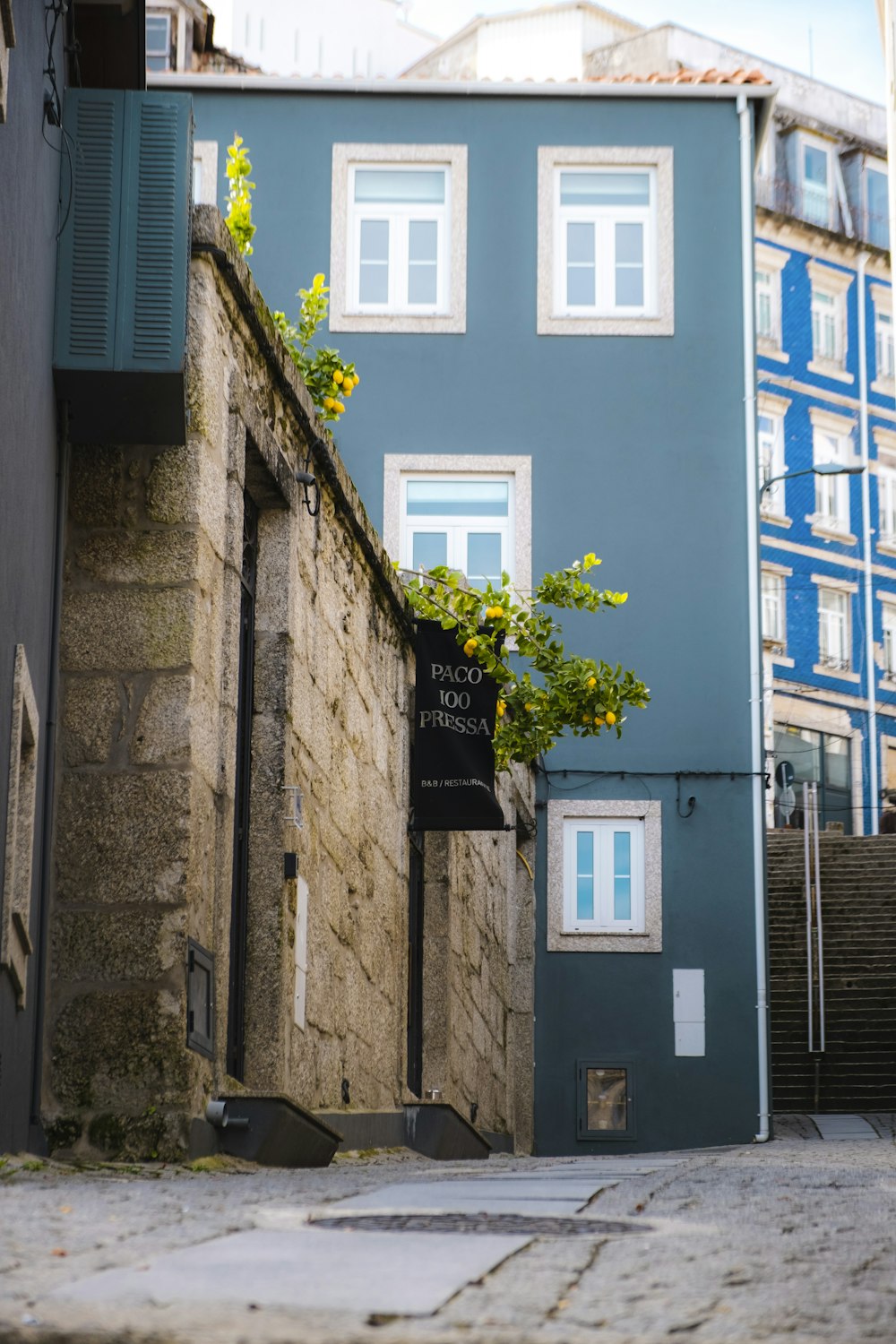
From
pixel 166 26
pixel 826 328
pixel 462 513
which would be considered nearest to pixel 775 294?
pixel 826 328

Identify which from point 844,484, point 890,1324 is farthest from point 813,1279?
point 844,484

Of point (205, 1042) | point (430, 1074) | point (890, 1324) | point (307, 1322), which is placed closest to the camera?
point (307, 1322)

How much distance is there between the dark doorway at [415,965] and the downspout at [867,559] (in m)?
28.7

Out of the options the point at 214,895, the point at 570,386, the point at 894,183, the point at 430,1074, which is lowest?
the point at 430,1074

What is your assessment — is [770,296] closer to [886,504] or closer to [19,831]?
[886,504]

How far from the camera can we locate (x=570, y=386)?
19438mm

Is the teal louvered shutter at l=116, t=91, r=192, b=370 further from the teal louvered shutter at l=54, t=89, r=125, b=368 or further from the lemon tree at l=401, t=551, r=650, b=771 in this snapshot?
the lemon tree at l=401, t=551, r=650, b=771

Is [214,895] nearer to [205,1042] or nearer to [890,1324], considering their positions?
[205,1042]

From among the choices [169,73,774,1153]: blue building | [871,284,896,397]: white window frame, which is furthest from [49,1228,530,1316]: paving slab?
[871,284,896,397]: white window frame

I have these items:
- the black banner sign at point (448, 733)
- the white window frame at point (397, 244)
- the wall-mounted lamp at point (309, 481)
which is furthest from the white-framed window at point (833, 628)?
the wall-mounted lamp at point (309, 481)

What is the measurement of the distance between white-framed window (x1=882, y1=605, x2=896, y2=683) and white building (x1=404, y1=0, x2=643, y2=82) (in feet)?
39.2

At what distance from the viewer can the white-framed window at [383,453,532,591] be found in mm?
18922

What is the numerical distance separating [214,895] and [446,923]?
5.33 m

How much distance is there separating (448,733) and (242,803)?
359 centimetres
